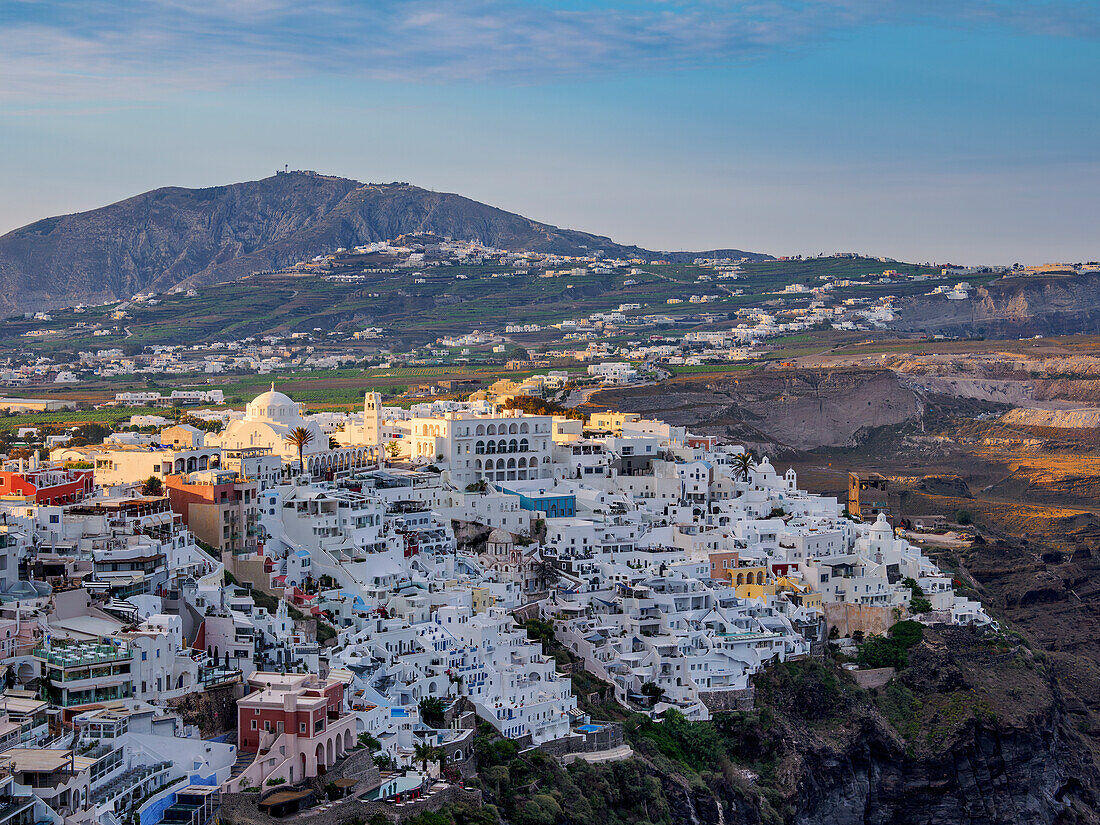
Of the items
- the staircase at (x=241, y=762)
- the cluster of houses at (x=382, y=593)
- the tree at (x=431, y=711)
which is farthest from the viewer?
the tree at (x=431, y=711)

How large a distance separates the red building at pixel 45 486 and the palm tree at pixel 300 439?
8171 mm

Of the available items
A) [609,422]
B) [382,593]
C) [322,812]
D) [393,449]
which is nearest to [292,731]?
[322,812]

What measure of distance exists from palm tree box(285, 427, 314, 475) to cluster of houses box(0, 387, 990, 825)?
8.4 inches

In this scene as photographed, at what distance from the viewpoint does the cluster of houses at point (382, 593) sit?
→ 2872 cm

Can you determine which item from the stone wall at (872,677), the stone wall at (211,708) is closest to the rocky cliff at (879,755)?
the stone wall at (872,677)

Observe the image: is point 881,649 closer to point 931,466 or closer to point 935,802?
point 935,802

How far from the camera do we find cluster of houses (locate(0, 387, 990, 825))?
28.7m

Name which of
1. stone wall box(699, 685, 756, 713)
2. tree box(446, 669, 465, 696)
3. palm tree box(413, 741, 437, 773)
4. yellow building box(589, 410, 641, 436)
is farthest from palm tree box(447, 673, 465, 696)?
yellow building box(589, 410, 641, 436)

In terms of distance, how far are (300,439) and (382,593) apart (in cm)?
1117

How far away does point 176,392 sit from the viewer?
101m

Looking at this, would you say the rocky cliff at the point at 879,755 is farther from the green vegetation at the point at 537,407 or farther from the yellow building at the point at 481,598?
the green vegetation at the point at 537,407

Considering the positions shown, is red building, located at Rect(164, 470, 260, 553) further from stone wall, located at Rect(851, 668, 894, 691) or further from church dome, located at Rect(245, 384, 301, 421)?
stone wall, located at Rect(851, 668, 894, 691)

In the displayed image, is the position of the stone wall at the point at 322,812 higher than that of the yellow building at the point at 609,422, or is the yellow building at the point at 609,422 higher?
the yellow building at the point at 609,422

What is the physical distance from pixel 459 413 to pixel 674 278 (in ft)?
465
